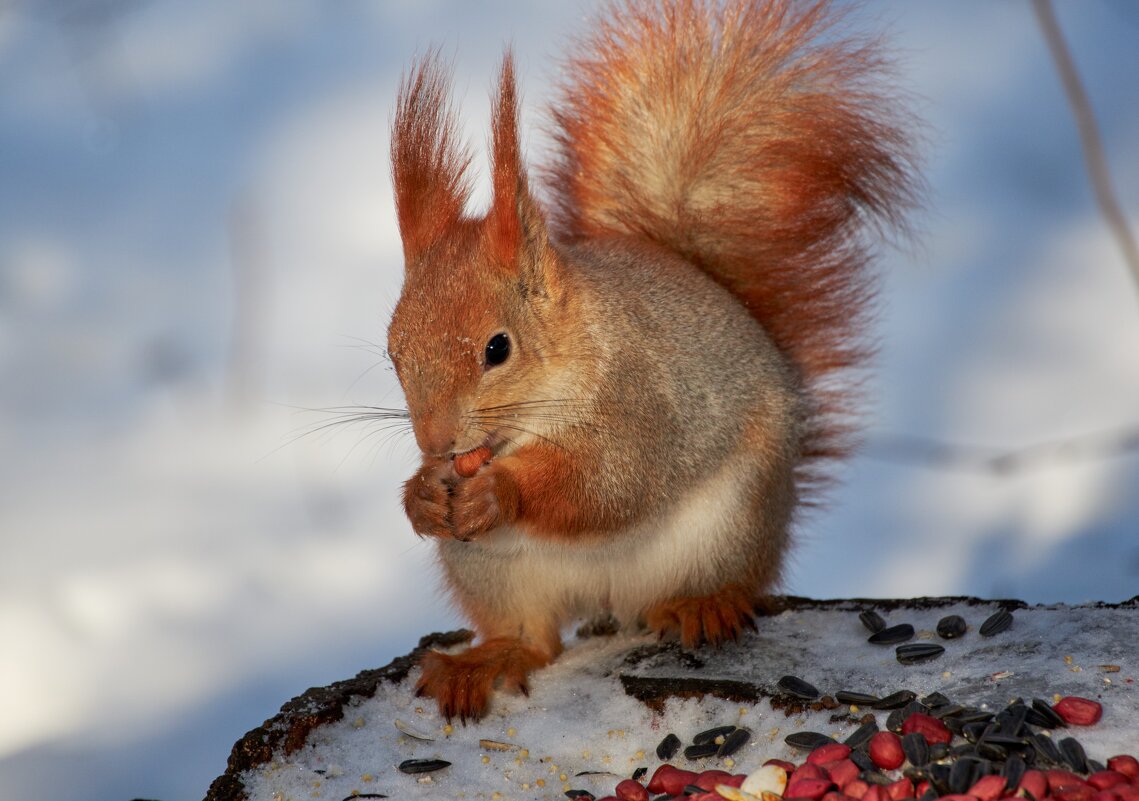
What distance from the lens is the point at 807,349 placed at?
2.74 m

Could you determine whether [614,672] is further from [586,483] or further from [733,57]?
[733,57]

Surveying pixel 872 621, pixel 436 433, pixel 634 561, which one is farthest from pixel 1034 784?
pixel 436 433

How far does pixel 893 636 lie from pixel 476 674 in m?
0.72

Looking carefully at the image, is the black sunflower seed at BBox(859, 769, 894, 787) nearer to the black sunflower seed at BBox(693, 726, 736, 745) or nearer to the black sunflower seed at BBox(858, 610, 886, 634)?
the black sunflower seed at BBox(693, 726, 736, 745)

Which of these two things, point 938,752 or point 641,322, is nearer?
point 938,752

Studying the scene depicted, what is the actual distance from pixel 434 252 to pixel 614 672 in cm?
80

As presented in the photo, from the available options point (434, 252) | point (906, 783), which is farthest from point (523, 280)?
point (906, 783)

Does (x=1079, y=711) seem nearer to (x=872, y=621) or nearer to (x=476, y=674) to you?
A: (x=872, y=621)

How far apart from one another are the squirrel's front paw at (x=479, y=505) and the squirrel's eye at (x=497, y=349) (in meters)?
0.18

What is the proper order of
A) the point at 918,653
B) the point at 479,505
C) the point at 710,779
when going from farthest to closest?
the point at 918,653, the point at 479,505, the point at 710,779

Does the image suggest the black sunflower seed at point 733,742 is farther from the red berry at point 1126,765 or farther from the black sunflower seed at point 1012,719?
the red berry at point 1126,765

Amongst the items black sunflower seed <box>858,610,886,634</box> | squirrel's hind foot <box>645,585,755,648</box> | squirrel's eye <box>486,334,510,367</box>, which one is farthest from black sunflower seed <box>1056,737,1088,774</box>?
squirrel's eye <box>486,334,510,367</box>

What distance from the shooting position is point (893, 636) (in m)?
2.23

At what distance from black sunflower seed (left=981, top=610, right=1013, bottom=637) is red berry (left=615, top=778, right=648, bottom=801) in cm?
69
